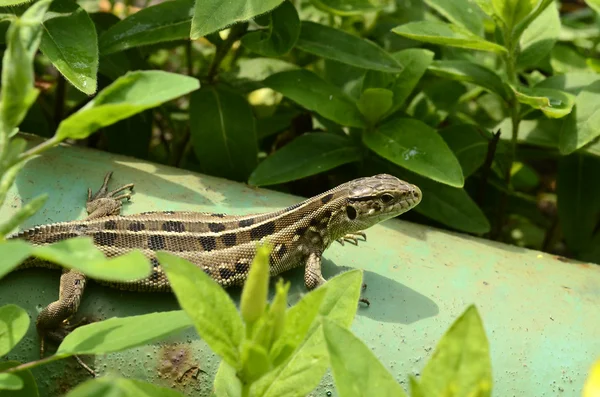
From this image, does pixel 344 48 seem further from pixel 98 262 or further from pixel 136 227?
pixel 98 262

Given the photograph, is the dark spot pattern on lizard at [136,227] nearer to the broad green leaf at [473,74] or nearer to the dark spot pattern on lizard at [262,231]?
the dark spot pattern on lizard at [262,231]

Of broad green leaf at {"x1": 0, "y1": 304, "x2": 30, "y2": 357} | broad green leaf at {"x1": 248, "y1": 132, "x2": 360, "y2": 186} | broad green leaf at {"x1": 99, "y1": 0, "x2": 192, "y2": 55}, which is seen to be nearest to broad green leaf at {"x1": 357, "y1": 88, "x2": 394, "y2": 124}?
broad green leaf at {"x1": 248, "y1": 132, "x2": 360, "y2": 186}

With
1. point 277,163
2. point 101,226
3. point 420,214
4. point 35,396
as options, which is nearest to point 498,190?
point 420,214

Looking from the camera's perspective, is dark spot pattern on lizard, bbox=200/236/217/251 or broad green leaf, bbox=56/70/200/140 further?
dark spot pattern on lizard, bbox=200/236/217/251

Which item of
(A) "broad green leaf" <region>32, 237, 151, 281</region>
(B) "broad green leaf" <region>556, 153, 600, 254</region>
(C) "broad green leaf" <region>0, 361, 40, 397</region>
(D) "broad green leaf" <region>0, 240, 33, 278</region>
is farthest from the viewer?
(B) "broad green leaf" <region>556, 153, 600, 254</region>

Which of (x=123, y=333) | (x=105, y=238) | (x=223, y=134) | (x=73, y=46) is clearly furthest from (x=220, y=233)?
(x=123, y=333)

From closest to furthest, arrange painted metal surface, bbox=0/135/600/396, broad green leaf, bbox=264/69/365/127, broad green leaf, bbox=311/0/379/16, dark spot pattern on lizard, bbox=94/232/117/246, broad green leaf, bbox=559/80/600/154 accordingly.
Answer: painted metal surface, bbox=0/135/600/396, dark spot pattern on lizard, bbox=94/232/117/246, broad green leaf, bbox=559/80/600/154, broad green leaf, bbox=264/69/365/127, broad green leaf, bbox=311/0/379/16

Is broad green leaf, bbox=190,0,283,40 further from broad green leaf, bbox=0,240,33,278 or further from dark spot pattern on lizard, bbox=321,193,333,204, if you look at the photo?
broad green leaf, bbox=0,240,33,278
